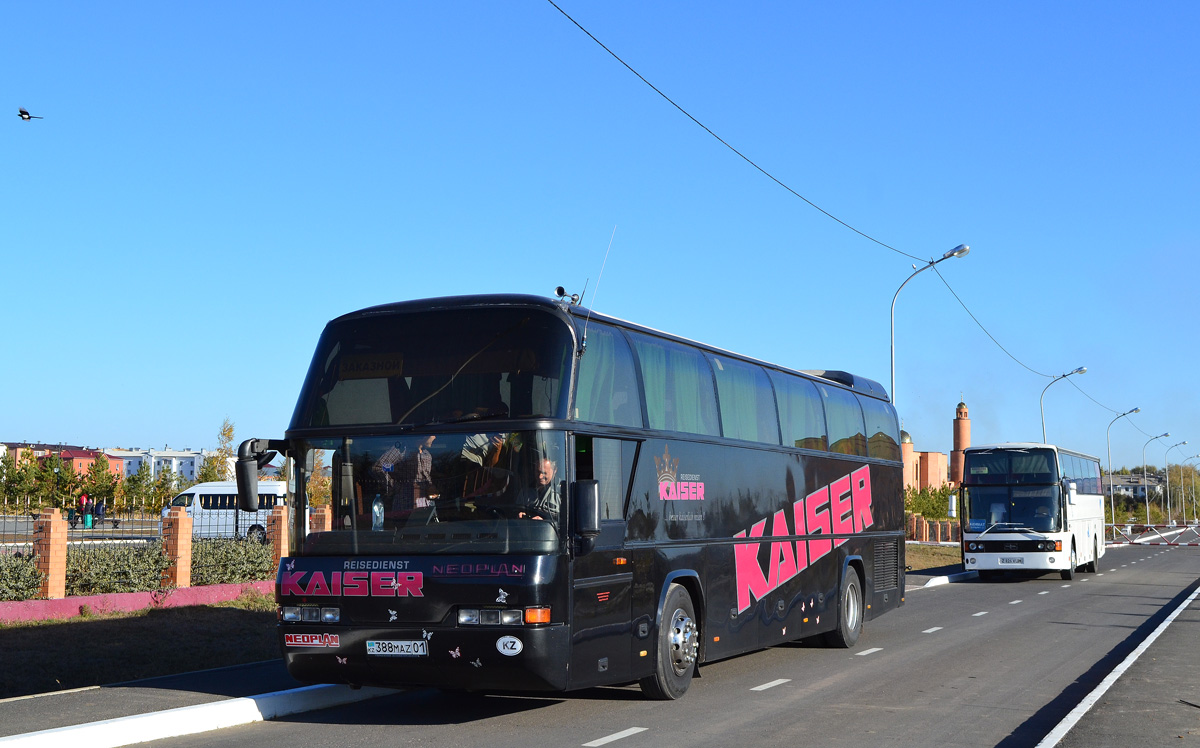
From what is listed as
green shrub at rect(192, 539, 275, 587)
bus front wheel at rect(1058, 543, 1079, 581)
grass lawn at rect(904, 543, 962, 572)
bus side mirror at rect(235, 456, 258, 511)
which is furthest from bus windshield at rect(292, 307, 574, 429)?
grass lawn at rect(904, 543, 962, 572)

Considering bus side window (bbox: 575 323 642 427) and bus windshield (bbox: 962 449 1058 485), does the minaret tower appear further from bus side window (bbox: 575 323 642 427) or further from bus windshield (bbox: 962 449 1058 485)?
bus side window (bbox: 575 323 642 427)

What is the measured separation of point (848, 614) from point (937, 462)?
114 metres

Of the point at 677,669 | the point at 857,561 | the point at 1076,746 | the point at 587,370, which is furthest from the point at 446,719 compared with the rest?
the point at 857,561

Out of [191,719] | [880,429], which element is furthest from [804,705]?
[880,429]

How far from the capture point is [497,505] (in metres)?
8.65

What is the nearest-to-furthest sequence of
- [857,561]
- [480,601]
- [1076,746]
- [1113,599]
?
[1076,746]
[480,601]
[857,561]
[1113,599]

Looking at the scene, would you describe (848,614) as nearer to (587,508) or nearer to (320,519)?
(587,508)

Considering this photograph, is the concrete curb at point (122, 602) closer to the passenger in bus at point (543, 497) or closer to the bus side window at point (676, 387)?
the bus side window at point (676, 387)

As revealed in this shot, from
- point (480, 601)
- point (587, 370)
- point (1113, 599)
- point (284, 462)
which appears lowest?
point (1113, 599)

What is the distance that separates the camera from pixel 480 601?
27.9ft

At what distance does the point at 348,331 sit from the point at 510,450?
1.96 m

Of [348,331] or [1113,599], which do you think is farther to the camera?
[1113,599]

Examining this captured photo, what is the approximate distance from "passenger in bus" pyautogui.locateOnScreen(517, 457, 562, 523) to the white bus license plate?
1240 millimetres

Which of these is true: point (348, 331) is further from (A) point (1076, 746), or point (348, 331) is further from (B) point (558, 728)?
(A) point (1076, 746)
